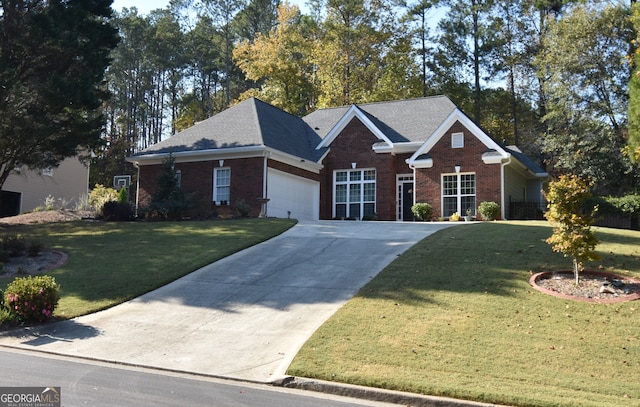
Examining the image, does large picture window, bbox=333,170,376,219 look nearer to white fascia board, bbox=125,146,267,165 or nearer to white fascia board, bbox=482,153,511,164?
white fascia board, bbox=125,146,267,165

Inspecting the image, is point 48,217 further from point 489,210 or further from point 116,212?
point 489,210

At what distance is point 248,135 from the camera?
2698 centimetres

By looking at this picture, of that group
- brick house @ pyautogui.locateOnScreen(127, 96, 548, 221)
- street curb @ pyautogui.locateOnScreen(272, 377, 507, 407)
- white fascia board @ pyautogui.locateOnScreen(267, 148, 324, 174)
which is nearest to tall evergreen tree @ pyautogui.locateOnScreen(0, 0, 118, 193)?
brick house @ pyautogui.locateOnScreen(127, 96, 548, 221)

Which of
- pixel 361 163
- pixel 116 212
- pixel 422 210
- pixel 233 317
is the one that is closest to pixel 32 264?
pixel 233 317

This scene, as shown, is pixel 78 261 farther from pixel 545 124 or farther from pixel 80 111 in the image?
pixel 545 124

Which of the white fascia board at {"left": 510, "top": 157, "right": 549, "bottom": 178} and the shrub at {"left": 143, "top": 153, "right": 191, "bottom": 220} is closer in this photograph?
the shrub at {"left": 143, "top": 153, "right": 191, "bottom": 220}

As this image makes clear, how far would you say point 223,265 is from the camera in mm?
15391

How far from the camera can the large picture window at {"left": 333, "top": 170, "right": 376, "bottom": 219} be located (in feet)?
93.6

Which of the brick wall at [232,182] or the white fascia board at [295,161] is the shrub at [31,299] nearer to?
the brick wall at [232,182]

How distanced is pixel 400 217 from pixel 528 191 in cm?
848

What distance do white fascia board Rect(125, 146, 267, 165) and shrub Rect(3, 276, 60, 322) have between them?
14.9 m

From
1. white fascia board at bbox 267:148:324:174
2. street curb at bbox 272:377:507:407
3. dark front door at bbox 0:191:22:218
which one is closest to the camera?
street curb at bbox 272:377:507:407

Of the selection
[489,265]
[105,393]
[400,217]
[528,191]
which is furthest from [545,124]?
[105,393]

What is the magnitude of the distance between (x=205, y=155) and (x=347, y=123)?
7370 millimetres
